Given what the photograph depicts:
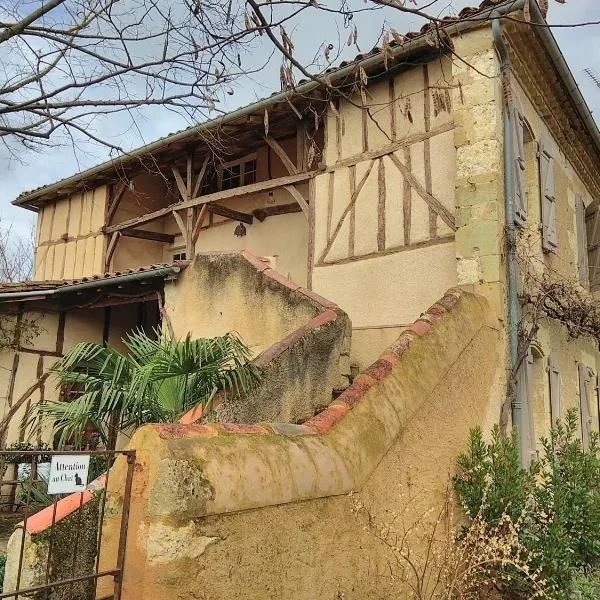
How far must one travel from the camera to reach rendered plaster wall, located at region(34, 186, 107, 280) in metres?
12.2

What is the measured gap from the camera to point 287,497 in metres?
3.03

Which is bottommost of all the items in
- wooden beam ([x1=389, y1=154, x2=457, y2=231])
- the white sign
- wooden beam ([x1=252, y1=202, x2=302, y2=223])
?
the white sign

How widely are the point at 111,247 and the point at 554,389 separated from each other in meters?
8.31

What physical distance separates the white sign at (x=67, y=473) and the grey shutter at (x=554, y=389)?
6.34 metres

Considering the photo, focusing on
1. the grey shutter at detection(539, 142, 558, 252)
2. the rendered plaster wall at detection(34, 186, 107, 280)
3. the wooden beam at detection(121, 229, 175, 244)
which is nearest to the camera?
the grey shutter at detection(539, 142, 558, 252)

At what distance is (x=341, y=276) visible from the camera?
797 centimetres

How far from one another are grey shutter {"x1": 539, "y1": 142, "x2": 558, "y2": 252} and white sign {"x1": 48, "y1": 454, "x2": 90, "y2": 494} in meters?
6.58

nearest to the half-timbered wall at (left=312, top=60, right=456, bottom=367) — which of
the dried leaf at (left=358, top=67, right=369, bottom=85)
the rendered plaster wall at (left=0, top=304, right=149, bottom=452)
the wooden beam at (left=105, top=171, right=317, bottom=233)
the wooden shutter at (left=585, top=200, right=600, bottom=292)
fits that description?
the wooden beam at (left=105, top=171, right=317, bottom=233)

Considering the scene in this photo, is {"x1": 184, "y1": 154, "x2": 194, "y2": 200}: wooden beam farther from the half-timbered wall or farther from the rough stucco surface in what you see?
the rough stucco surface

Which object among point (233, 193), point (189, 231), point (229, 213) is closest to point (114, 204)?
point (189, 231)

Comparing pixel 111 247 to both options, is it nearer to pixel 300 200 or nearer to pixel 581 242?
pixel 300 200

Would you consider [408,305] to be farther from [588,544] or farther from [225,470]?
[225,470]

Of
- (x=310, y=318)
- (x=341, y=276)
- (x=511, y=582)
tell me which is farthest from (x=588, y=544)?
(x=341, y=276)

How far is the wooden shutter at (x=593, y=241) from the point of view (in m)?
9.80
